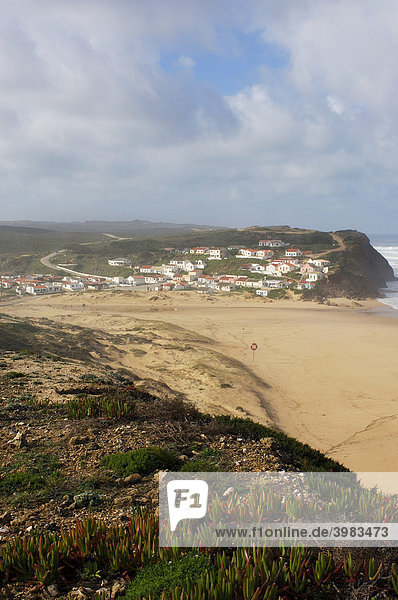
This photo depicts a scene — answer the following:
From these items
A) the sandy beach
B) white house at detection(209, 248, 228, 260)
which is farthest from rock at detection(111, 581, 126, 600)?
white house at detection(209, 248, 228, 260)

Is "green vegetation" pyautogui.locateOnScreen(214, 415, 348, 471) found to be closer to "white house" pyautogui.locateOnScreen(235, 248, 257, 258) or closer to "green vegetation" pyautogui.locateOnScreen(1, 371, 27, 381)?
"green vegetation" pyautogui.locateOnScreen(1, 371, 27, 381)

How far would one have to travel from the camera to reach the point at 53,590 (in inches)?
152

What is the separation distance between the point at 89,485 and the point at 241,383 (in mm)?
14763

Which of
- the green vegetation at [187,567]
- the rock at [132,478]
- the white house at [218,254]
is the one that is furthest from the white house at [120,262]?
the green vegetation at [187,567]

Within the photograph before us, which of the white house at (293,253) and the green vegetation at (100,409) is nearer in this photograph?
the green vegetation at (100,409)

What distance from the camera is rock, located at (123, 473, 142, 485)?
6191mm

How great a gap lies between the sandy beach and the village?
15358 mm

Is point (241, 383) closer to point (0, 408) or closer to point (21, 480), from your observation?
point (0, 408)

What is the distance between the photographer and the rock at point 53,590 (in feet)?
12.6

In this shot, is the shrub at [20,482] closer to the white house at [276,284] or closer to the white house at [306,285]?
the white house at [306,285]

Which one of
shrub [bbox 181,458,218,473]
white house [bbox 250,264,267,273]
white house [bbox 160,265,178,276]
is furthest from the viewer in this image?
white house [bbox 160,265,178,276]

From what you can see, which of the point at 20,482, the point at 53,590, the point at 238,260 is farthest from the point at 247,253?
the point at 53,590

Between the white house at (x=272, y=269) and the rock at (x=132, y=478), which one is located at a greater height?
the white house at (x=272, y=269)

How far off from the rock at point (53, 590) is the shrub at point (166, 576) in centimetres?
74
